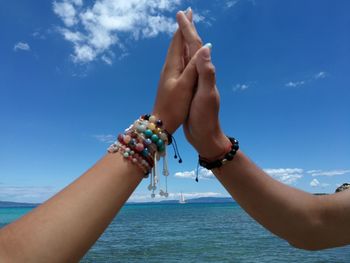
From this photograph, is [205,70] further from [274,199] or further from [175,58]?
[274,199]

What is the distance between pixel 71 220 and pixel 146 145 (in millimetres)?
406

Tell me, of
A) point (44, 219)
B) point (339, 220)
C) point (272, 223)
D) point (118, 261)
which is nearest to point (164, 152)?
point (44, 219)

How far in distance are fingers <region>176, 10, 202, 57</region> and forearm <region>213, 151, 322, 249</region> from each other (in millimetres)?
507

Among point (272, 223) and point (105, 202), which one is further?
point (272, 223)

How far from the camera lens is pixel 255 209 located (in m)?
1.53

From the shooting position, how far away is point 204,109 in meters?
1.41

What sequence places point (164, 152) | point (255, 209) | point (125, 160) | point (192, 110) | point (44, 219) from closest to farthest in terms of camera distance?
1. point (44, 219)
2. point (125, 160)
3. point (164, 152)
4. point (192, 110)
5. point (255, 209)

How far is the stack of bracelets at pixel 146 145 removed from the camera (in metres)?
1.05

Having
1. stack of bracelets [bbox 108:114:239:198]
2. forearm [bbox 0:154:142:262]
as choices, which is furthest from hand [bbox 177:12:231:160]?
forearm [bbox 0:154:142:262]

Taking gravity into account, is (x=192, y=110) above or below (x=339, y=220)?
above

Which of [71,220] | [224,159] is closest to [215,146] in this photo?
[224,159]

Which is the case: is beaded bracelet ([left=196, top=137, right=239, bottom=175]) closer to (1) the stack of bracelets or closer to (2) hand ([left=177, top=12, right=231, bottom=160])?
(2) hand ([left=177, top=12, right=231, bottom=160])

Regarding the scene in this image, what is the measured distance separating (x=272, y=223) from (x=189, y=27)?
0.95m

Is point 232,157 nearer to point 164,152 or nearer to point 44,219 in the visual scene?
point 164,152
